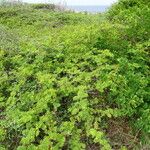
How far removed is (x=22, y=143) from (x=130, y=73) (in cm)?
144

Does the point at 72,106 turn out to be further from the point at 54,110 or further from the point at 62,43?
the point at 62,43

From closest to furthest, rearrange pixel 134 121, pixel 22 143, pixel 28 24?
pixel 22 143 < pixel 134 121 < pixel 28 24

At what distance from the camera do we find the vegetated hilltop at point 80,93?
16.0 feet

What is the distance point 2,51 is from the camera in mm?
6285

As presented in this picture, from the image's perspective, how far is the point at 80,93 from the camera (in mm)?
4980

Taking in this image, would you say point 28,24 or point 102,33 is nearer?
point 102,33

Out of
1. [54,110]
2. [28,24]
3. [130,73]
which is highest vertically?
[130,73]

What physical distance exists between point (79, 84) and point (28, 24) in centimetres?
584

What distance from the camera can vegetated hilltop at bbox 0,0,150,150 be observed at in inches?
192

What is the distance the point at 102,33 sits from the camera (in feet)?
20.4

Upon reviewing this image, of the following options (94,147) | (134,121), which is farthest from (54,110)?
(134,121)

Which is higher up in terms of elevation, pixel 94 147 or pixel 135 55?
pixel 135 55

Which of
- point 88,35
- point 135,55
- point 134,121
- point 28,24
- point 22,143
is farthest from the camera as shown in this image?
point 28,24

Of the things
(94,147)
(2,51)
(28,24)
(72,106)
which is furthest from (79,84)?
(28,24)
